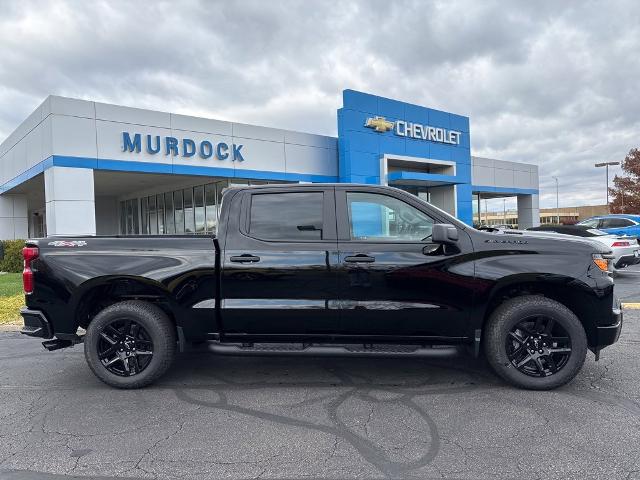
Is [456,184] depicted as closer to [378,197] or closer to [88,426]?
[378,197]

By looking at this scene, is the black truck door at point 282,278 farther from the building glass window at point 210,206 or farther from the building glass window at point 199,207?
the building glass window at point 199,207

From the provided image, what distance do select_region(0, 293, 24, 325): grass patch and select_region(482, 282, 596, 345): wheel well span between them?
7.64 m

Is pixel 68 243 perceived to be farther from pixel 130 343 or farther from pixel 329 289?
pixel 329 289

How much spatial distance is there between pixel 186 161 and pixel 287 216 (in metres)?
13.5

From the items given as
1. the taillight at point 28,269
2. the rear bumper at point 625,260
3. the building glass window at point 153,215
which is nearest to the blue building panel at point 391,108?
the building glass window at point 153,215

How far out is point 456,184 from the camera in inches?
982

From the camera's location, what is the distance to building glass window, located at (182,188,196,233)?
2133cm

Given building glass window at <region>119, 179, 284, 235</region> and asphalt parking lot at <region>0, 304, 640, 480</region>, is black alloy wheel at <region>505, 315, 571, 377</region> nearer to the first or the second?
asphalt parking lot at <region>0, 304, 640, 480</region>

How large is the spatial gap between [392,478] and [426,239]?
2.10 m

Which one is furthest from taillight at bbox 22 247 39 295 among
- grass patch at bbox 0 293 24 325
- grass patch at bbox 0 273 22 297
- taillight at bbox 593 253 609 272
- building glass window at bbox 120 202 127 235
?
building glass window at bbox 120 202 127 235

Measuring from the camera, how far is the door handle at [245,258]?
4312 mm

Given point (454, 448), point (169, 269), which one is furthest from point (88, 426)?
point (454, 448)

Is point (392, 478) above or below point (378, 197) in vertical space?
below

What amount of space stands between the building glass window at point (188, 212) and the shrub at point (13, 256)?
6.96 meters
